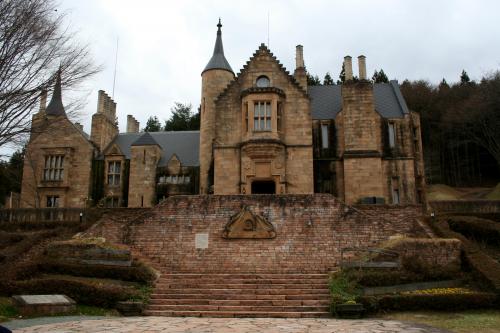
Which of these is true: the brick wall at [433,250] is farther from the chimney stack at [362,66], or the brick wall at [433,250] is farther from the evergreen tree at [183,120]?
the evergreen tree at [183,120]

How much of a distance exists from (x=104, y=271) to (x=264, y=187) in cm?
1589

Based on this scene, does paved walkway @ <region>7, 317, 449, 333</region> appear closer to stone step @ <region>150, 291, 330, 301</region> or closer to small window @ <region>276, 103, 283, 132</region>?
stone step @ <region>150, 291, 330, 301</region>

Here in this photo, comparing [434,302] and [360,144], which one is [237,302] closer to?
[434,302]

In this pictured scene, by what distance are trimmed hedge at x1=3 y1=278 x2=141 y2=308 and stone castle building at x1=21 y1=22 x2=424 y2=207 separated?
36.5 ft

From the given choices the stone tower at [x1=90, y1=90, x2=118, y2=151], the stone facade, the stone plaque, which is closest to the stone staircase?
the stone plaque

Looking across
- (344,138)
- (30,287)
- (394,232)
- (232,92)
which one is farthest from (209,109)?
(30,287)

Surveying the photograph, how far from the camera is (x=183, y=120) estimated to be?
7550cm

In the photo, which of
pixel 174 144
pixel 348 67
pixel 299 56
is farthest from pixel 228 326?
pixel 174 144

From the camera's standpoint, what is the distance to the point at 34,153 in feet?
130

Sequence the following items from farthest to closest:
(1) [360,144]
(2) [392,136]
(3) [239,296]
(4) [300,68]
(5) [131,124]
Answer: (5) [131,124] → (4) [300,68] → (2) [392,136] → (1) [360,144] → (3) [239,296]

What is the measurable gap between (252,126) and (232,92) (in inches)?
124

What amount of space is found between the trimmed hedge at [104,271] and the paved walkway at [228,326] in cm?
331

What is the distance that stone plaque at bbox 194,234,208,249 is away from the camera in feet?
72.9

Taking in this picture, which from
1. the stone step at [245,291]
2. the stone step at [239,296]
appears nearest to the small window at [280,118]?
the stone step at [245,291]
